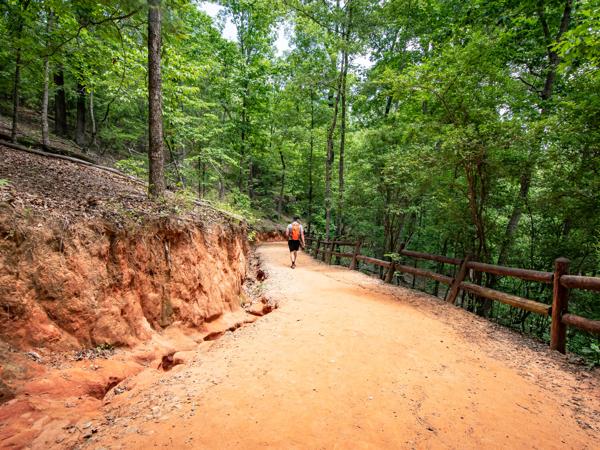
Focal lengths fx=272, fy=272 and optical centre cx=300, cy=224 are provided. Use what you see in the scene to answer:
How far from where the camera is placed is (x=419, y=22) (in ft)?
42.2

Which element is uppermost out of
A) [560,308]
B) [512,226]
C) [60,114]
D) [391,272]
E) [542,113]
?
[60,114]

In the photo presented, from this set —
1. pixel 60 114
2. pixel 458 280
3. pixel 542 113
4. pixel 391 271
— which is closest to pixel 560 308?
pixel 458 280

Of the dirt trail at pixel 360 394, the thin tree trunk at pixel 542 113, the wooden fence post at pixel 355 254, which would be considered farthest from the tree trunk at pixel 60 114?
the thin tree trunk at pixel 542 113

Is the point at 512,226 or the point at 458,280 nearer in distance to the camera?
the point at 458,280

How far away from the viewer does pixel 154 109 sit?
21.6ft

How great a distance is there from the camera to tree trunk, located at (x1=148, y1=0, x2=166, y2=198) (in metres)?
6.30

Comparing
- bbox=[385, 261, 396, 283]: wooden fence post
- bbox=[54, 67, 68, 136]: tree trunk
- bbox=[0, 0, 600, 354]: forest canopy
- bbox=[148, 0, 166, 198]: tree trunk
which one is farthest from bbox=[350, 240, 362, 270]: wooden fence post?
bbox=[54, 67, 68, 136]: tree trunk

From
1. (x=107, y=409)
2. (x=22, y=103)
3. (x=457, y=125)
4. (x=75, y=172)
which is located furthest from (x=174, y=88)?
(x=22, y=103)

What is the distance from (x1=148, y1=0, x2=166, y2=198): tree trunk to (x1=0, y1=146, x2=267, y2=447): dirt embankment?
553 millimetres

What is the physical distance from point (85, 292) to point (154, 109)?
181 inches

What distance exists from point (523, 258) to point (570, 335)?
2.10 m

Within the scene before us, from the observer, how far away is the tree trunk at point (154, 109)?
630cm

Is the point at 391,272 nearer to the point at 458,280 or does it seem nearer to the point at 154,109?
the point at 458,280

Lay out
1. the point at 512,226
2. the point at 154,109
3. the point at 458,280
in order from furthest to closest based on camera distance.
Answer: the point at 512,226
the point at 154,109
the point at 458,280
